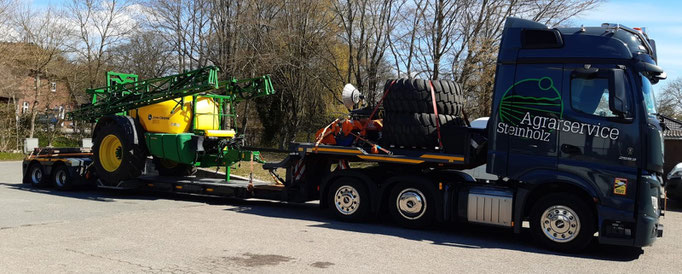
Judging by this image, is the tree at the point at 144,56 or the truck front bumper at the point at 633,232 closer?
the truck front bumper at the point at 633,232

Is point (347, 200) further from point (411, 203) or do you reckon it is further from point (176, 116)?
point (176, 116)

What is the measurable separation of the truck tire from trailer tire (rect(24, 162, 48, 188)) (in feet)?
7.27

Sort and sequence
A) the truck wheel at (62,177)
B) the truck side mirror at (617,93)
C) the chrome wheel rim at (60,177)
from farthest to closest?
the chrome wheel rim at (60,177), the truck wheel at (62,177), the truck side mirror at (617,93)

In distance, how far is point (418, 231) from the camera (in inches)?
350

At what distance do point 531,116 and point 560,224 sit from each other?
1522 millimetres

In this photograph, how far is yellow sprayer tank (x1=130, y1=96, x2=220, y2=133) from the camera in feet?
40.2

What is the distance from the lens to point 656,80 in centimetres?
773

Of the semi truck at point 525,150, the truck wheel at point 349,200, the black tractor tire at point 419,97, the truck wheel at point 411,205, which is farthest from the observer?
the truck wheel at point 349,200

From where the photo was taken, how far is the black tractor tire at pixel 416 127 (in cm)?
893

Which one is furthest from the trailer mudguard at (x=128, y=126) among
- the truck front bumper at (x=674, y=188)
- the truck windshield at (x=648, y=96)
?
the truck front bumper at (x=674, y=188)

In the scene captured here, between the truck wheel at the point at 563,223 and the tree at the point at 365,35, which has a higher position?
the tree at the point at 365,35

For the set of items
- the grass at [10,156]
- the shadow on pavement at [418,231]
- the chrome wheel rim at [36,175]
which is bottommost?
the grass at [10,156]

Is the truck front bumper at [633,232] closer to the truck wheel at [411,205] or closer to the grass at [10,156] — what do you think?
the truck wheel at [411,205]

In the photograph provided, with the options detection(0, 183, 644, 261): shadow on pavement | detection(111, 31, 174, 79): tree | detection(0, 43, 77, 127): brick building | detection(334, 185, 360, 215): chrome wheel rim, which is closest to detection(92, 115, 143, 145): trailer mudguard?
detection(0, 183, 644, 261): shadow on pavement
